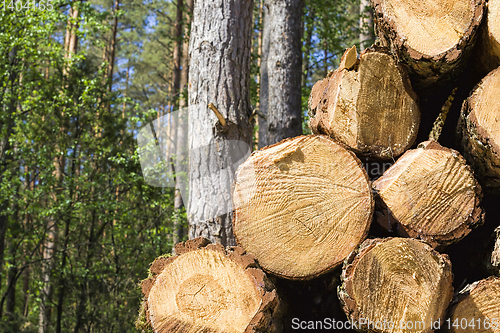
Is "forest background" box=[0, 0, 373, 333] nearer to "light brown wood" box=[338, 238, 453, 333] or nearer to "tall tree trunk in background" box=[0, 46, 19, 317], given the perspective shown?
"tall tree trunk in background" box=[0, 46, 19, 317]

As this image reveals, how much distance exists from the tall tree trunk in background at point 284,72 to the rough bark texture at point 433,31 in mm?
4052

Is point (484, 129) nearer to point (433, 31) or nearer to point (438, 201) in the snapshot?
point (438, 201)

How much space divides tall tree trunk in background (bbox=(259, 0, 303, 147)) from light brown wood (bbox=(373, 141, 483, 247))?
167 inches

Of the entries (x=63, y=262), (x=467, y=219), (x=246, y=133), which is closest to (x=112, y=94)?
(x=63, y=262)

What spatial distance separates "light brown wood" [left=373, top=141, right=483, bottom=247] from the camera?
185cm

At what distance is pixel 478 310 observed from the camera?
5.76 feet

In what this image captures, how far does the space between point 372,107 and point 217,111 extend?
4.36 ft

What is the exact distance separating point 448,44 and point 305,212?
1.08 meters

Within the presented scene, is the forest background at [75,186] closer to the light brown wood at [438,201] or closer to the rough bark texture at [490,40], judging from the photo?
the light brown wood at [438,201]

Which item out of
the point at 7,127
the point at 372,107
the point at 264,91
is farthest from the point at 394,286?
the point at 7,127

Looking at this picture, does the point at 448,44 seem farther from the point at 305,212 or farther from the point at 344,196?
the point at 305,212

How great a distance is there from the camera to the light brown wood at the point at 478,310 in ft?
5.69

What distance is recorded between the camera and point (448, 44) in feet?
6.38

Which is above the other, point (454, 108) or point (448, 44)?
point (448, 44)
